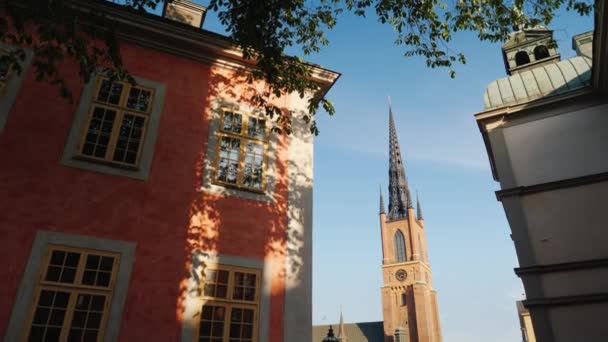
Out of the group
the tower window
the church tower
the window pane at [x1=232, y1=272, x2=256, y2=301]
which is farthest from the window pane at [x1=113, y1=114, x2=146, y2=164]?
the tower window

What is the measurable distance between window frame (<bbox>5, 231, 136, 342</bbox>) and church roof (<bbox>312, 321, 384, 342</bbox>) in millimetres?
74910

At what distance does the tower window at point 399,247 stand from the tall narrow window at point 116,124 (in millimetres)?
71267

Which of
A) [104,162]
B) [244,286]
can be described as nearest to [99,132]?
[104,162]

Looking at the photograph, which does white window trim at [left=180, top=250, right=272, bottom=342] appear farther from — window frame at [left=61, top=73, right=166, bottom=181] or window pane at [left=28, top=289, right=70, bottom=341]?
window frame at [left=61, top=73, right=166, bottom=181]

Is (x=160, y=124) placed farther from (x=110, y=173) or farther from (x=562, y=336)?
(x=562, y=336)

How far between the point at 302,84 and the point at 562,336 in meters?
9.66

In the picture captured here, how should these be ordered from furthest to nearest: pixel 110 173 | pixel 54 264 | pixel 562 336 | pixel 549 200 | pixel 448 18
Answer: pixel 549 200 → pixel 562 336 → pixel 448 18 → pixel 110 173 → pixel 54 264

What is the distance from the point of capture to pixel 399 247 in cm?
7594

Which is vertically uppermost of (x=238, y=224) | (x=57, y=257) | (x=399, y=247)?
(x=399, y=247)

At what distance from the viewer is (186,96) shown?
9367mm

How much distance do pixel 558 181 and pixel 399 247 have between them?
65873 mm

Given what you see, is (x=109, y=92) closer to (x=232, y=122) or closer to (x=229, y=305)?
(x=232, y=122)

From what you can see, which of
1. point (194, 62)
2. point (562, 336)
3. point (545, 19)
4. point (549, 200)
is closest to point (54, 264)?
point (194, 62)

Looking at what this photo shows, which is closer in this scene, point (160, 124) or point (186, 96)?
point (160, 124)
